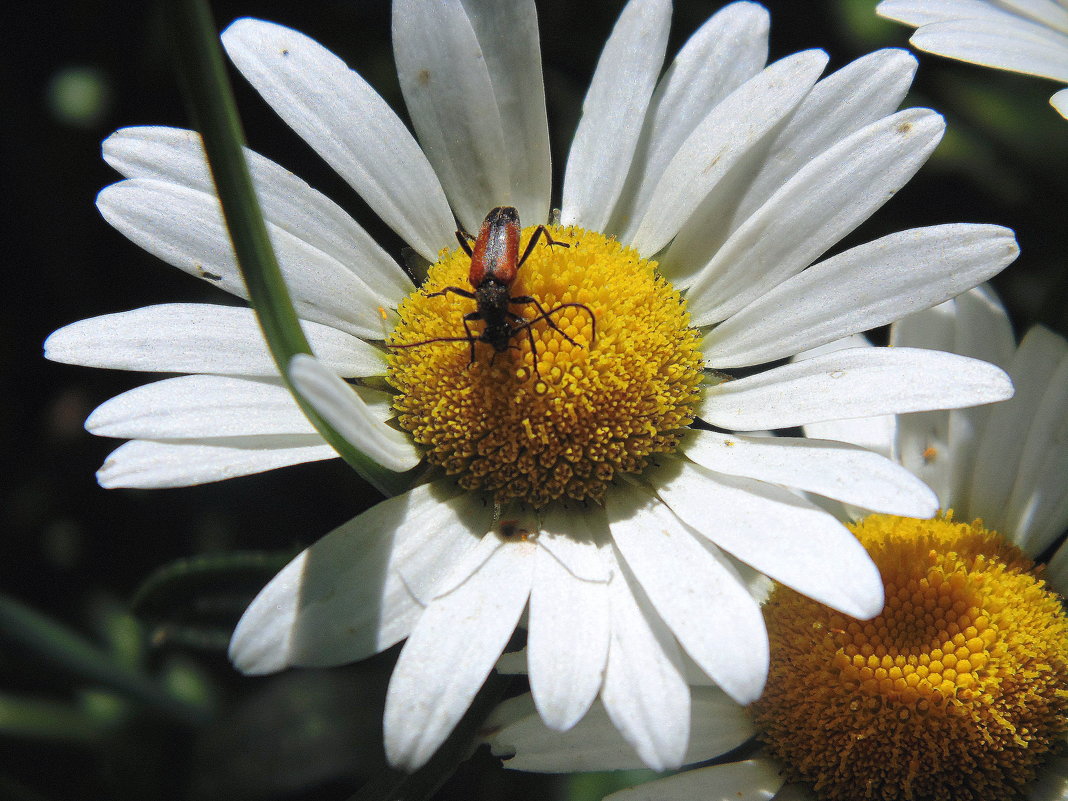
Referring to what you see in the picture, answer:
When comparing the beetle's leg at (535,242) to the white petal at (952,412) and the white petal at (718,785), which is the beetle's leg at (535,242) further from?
the white petal at (718,785)

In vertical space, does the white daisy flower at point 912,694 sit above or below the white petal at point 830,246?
below

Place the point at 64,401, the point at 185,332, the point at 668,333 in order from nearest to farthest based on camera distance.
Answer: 1. the point at 185,332
2. the point at 668,333
3. the point at 64,401

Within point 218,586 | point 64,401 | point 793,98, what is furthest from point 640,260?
point 64,401

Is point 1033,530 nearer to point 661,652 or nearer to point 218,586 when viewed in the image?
point 661,652

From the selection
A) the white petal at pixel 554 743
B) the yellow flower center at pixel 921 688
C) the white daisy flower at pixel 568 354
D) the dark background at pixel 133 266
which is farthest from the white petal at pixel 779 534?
the dark background at pixel 133 266

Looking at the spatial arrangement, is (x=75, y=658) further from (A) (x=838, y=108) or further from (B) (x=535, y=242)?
(A) (x=838, y=108)

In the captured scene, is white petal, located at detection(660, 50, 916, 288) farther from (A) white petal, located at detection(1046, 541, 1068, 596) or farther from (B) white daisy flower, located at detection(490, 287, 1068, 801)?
(A) white petal, located at detection(1046, 541, 1068, 596)
